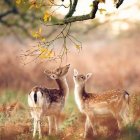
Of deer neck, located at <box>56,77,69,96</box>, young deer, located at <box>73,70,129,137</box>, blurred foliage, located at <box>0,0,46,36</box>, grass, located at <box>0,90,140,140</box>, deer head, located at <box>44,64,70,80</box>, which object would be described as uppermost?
blurred foliage, located at <box>0,0,46,36</box>

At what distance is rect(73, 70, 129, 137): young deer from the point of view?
29.9 feet

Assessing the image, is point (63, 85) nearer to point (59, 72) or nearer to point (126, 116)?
point (59, 72)

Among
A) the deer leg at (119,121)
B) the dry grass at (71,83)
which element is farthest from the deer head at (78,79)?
the deer leg at (119,121)

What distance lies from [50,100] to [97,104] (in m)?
0.55

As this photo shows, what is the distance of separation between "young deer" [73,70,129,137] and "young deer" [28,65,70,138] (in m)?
0.15

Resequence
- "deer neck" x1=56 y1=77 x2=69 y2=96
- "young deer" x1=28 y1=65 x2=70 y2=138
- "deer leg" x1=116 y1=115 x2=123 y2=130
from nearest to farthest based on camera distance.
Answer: "young deer" x1=28 y1=65 x2=70 y2=138 < "deer neck" x1=56 y1=77 x2=69 y2=96 < "deer leg" x1=116 y1=115 x2=123 y2=130

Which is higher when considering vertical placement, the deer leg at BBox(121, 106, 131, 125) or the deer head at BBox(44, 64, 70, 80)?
the deer head at BBox(44, 64, 70, 80)

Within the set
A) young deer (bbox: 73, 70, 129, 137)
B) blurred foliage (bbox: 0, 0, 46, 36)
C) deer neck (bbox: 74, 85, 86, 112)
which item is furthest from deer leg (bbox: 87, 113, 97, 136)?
blurred foliage (bbox: 0, 0, 46, 36)

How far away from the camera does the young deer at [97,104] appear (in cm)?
911

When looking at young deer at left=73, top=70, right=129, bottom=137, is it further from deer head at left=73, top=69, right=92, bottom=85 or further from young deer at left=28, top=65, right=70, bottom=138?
young deer at left=28, top=65, right=70, bottom=138

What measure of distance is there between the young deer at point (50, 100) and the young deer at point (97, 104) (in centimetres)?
15

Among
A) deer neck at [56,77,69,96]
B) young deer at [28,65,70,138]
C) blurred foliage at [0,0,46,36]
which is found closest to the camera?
young deer at [28,65,70,138]

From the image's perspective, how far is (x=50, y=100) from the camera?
29.6 ft

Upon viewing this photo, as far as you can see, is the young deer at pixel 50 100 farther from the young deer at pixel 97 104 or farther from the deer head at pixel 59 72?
the young deer at pixel 97 104
